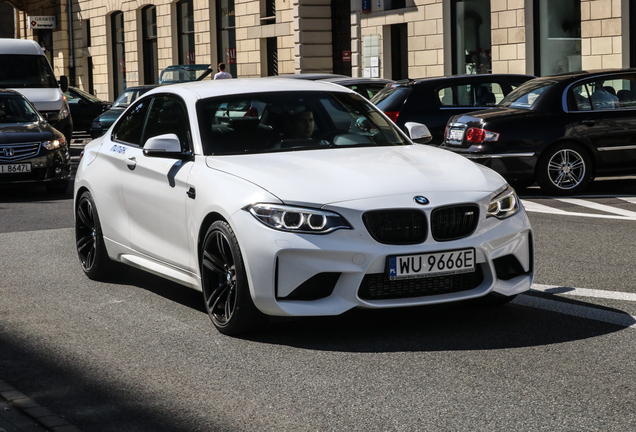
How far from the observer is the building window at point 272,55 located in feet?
111

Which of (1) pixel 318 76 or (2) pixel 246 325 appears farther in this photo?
(1) pixel 318 76

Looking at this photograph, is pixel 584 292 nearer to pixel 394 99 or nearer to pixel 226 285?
pixel 226 285

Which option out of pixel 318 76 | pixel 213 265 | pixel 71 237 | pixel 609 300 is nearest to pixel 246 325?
pixel 213 265

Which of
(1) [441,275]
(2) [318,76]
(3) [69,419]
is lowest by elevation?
(3) [69,419]

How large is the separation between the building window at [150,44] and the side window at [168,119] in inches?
1335

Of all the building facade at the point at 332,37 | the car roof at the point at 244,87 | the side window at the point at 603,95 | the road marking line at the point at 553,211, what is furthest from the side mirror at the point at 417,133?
the building facade at the point at 332,37

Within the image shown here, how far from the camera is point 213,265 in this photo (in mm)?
5938

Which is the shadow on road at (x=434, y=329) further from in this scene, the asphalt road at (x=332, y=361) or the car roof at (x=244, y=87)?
the car roof at (x=244, y=87)

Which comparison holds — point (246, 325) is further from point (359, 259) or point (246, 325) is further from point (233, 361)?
point (359, 259)

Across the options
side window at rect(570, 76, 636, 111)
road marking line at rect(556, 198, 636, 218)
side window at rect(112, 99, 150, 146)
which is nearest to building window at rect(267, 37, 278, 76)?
side window at rect(570, 76, 636, 111)

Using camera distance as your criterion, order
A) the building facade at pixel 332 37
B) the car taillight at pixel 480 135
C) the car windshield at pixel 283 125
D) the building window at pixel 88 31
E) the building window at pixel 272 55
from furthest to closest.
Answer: the building window at pixel 88 31, the building window at pixel 272 55, the building facade at pixel 332 37, the car taillight at pixel 480 135, the car windshield at pixel 283 125

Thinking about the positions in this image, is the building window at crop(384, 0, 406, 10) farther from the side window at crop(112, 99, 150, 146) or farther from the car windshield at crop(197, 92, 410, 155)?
the car windshield at crop(197, 92, 410, 155)

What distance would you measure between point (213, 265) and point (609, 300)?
2441 millimetres

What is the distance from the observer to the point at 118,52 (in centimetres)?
4384
